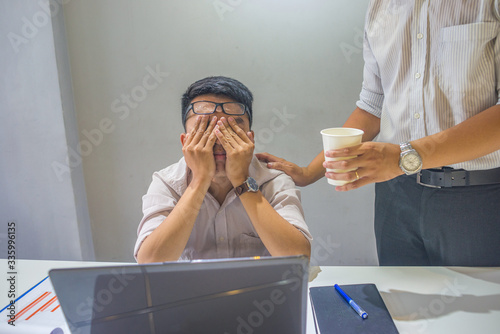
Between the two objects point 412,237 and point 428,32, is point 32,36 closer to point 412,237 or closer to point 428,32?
point 428,32

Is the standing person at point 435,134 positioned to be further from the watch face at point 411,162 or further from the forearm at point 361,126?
the forearm at point 361,126

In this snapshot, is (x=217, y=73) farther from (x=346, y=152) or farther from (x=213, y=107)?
(x=346, y=152)

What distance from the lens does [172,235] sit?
1232 millimetres

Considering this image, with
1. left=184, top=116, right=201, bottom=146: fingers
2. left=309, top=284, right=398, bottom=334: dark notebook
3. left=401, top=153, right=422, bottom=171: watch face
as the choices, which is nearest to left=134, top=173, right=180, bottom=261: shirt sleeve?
left=184, top=116, right=201, bottom=146: fingers

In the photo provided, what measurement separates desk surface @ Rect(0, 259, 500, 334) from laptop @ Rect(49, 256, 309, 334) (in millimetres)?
363

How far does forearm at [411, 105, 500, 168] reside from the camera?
3.60 ft

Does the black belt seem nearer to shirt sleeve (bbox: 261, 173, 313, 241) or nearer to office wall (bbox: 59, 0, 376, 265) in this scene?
shirt sleeve (bbox: 261, 173, 313, 241)

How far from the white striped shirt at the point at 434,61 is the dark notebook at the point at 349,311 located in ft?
1.80

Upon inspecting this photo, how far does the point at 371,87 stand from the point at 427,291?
0.83 metres

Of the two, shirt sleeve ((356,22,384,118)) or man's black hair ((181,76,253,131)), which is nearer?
man's black hair ((181,76,253,131))

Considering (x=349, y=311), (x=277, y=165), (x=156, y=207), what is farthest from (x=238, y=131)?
(x=349, y=311)

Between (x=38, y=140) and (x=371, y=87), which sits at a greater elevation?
(x=38, y=140)

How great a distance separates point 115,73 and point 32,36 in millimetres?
532

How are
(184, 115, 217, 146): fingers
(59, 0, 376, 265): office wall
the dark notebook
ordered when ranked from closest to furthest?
the dark notebook → (184, 115, 217, 146): fingers → (59, 0, 376, 265): office wall
